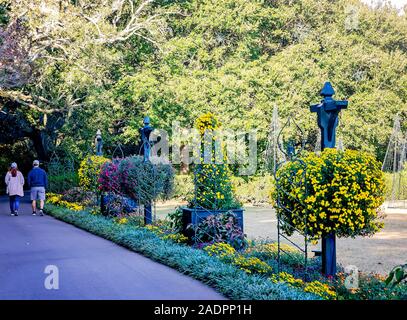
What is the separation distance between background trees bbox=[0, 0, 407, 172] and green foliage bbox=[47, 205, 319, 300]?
12.4 m

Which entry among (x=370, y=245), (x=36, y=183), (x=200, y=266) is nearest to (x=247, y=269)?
(x=200, y=266)

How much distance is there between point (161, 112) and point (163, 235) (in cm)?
1718

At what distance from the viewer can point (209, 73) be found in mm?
28938

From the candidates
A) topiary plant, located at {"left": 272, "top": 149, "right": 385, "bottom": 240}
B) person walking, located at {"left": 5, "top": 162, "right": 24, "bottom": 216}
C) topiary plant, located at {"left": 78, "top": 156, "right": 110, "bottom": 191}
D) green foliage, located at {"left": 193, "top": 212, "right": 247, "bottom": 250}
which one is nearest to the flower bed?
green foliage, located at {"left": 193, "top": 212, "right": 247, "bottom": 250}


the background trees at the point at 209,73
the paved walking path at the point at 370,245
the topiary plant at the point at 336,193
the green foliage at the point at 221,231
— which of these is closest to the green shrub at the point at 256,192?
the background trees at the point at 209,73

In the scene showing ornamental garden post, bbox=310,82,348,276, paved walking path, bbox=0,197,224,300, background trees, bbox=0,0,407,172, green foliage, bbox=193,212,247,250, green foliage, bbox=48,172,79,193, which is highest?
background trees, bbox=0,0,407,172

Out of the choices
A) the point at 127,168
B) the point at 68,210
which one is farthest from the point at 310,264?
the point at 68,210

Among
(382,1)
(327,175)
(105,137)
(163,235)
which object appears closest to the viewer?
(327,175)

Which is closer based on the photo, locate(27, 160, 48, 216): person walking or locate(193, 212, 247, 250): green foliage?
locate(193, 212, 247, 250): green foliage

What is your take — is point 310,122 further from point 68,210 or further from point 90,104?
point 68,210

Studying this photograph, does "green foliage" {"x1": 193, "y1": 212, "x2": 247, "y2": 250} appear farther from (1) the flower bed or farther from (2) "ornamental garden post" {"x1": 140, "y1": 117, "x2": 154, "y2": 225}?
(2) "ornamental garden post" {"x1": 140, "y1": 117, "x2": 154, "y2": 225}

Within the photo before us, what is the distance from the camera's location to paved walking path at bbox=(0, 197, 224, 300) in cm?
668

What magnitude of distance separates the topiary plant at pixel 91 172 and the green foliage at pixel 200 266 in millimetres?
5311

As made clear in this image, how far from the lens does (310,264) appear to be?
8820mm
